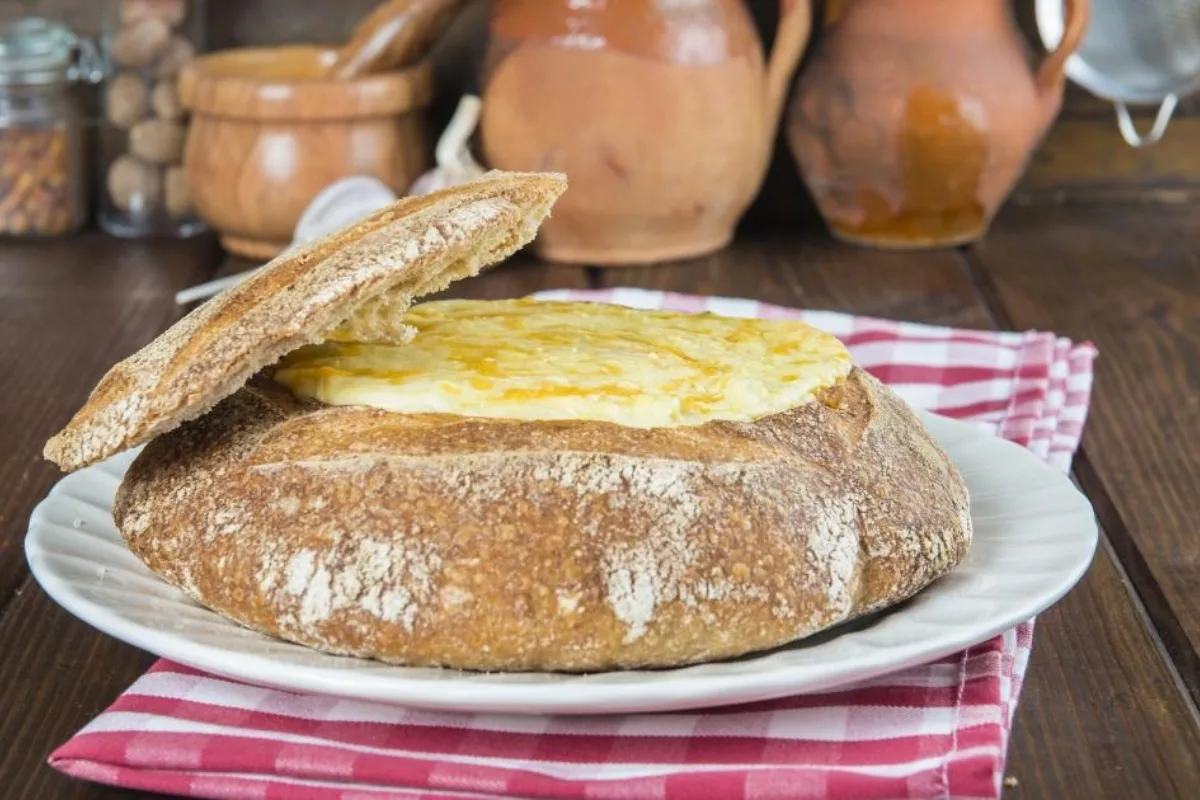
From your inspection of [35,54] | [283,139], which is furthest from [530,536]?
[35,54]

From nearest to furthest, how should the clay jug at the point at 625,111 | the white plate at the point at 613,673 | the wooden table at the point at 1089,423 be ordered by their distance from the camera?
the white plate at the point at 613,673 < the wooden table at the point at 1089,423 < the clay jug at the point at 625,111

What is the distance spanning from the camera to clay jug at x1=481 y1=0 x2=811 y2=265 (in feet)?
6.43

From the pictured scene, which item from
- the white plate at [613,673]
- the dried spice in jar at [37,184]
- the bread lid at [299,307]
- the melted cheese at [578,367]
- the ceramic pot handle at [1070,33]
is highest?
the bread lid at [299,307]

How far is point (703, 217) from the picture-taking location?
2.10m

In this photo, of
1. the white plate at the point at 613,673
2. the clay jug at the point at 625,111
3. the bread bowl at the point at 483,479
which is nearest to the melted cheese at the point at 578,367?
the bread bowl at the point at 483,479

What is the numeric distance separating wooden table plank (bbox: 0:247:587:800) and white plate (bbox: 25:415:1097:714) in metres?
0.08

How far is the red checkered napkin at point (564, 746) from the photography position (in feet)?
2.64

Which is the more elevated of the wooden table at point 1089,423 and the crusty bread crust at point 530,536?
the crusty bread crust at point 530,536

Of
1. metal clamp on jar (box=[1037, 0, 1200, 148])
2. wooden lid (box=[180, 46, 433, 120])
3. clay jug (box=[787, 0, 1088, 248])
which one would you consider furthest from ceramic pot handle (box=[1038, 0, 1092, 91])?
wooden lid (box=[180, 46, 433, 120])

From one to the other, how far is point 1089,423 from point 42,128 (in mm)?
1370

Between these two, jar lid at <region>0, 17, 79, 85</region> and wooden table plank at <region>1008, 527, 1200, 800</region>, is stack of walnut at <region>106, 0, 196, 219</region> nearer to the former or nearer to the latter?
jar lid at <region>0, 17, 79, 85</region>

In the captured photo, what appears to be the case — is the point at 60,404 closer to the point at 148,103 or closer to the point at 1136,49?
the point at 148,103

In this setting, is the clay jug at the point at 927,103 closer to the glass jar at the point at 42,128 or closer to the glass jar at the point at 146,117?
the glass jar at the point at 146,117

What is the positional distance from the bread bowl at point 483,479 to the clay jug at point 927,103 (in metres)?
1.11
